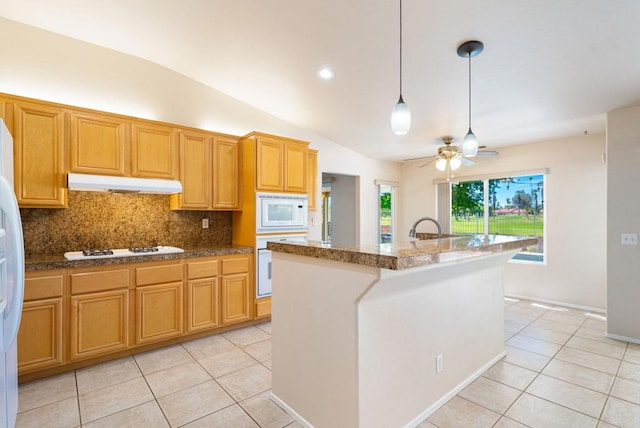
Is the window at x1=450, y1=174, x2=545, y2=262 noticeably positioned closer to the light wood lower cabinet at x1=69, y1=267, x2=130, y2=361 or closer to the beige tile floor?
the beige tile floor

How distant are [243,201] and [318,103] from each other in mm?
1580

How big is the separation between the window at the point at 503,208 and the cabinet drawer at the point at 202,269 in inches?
178

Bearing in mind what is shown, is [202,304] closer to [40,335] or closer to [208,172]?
[40,335]

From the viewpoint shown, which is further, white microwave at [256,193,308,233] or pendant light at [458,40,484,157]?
white microwave at [256,193,308,233]

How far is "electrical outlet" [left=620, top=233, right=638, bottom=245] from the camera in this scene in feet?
10.9

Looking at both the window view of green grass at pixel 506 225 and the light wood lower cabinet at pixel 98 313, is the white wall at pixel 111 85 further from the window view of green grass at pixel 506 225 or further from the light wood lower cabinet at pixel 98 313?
the window view of green grass at pixel 506 225

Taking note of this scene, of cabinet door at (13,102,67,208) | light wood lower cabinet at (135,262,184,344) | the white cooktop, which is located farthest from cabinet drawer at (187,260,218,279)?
cabinet door at (13,102,67,208)

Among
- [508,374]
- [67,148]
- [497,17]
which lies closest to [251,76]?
[67,148]

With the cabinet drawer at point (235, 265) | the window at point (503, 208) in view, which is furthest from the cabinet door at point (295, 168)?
the window at point (503, 208)

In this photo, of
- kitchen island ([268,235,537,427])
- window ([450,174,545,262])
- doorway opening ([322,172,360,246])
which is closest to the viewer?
kitchen island ([268,235,537,427])

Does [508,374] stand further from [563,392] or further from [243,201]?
[243,201]

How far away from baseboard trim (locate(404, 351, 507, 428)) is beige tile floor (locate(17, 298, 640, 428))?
0.11 ft

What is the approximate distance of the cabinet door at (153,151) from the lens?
3.22 meters

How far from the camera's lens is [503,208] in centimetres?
529
